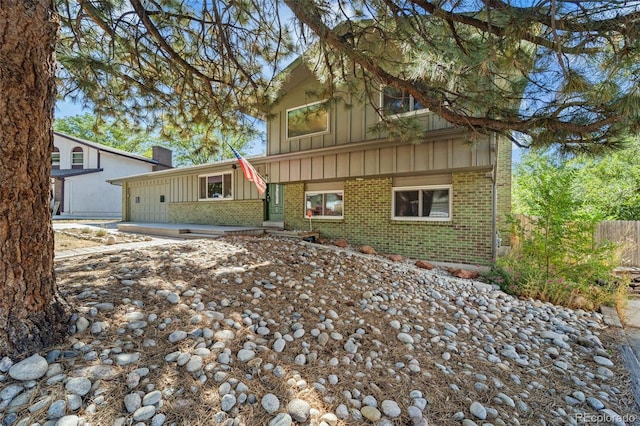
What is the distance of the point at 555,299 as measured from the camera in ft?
14.9

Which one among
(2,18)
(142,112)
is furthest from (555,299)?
(142,112)

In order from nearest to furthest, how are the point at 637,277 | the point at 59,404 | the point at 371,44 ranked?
the point at 59,404
the point at 371,44
the point at 637,277

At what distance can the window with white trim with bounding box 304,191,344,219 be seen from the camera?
29.1ft

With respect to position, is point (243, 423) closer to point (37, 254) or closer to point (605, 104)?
point (37, 254)

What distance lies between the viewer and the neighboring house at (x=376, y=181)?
6500 mm

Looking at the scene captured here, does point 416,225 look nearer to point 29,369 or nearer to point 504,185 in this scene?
point 504,185

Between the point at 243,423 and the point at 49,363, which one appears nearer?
the point at 243,423

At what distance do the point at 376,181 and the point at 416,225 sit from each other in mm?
1677

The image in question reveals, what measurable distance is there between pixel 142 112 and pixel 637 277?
1085 centimetres

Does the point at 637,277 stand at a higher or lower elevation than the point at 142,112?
lower

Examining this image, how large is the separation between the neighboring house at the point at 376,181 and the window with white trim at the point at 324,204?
0.11ft

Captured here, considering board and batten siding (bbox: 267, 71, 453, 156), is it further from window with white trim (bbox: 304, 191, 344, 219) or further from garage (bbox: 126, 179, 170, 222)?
garage (bbox: 126, 179, 170, 222)

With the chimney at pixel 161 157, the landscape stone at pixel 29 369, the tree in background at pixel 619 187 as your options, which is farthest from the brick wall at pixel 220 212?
the tree in background at pixel 619 187

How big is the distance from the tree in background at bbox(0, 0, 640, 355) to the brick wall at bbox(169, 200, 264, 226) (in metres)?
5.51
